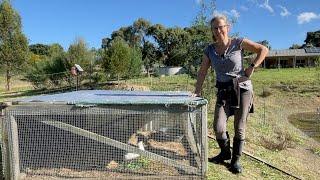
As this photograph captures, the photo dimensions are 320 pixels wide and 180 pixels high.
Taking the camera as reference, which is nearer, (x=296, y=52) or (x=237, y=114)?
(x=237, y=114)

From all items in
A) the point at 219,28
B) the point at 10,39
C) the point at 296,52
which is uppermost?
the point at 10,39

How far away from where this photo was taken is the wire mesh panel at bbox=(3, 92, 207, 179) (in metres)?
5.56

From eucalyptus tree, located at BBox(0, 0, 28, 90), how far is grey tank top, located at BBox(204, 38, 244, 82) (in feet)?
103

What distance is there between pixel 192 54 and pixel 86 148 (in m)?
9.80

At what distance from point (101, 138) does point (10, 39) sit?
3190 centimetres

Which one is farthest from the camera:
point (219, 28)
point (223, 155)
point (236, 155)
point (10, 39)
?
point (10, 39)

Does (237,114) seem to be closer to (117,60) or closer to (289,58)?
(117,60)

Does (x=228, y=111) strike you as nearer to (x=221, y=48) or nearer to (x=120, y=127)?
(x=221, y=48)

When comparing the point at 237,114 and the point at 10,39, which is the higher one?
the point at 10,39

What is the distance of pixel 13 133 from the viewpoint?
5586 millimetres

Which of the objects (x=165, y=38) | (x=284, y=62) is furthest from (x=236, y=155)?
(x=284, y=62)

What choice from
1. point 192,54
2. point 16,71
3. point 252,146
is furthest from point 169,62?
point 252,146

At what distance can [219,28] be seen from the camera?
5.98m

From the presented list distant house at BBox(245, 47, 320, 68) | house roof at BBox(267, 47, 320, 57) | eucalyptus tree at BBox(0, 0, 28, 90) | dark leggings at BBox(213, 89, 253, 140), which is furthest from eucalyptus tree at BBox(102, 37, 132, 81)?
house roof at BBox(267, 47, 320, 57)
